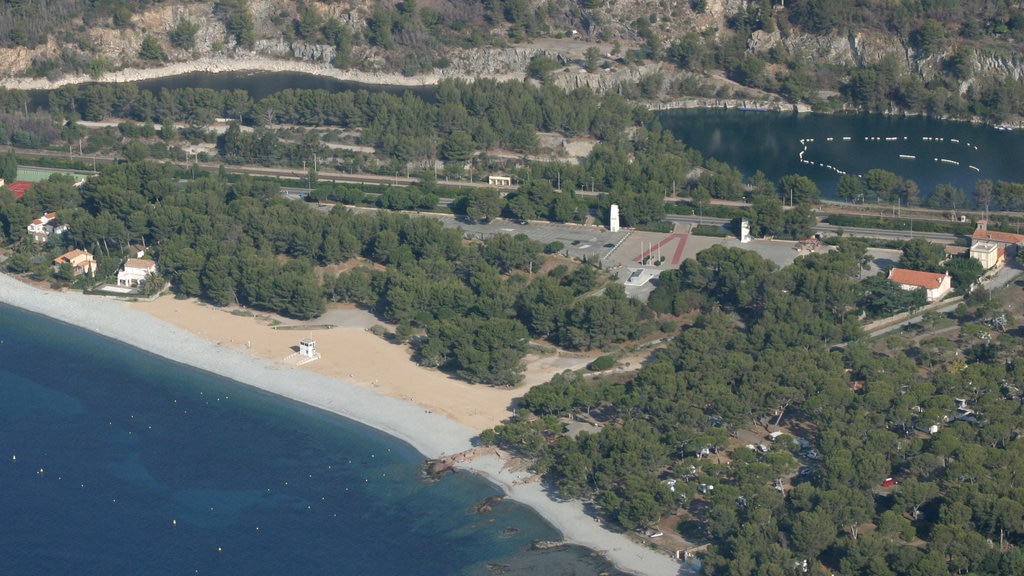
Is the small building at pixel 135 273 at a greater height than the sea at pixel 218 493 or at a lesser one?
greater

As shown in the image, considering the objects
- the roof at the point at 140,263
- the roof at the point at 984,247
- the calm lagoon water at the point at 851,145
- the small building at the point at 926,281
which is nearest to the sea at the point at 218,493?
the roof at the point at 140,263

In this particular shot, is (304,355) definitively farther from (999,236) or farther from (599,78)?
(599,78)

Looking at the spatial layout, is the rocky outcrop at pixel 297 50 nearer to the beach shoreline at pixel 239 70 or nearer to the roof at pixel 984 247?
the beach shoreline at pixel 239 70

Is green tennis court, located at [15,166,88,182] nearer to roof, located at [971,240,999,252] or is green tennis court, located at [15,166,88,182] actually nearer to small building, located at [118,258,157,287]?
small building, located at [118,258,157,287]

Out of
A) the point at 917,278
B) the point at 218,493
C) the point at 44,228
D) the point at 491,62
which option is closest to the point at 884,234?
the point at 917,278

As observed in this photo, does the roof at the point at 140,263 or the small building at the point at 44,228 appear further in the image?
the small building at the point at 44,228

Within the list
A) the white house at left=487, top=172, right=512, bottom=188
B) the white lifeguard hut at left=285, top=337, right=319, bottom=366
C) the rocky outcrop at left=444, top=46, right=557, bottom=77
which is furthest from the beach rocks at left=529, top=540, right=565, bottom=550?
the rocky outcrop at left=444, top=46, right=557, bottom=77
